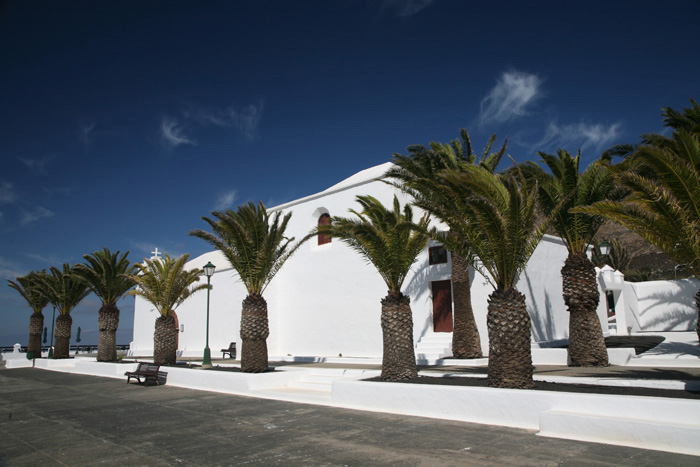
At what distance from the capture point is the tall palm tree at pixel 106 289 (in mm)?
21297

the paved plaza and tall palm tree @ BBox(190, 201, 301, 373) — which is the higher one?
tall palm tree @ BBox(190, 201, 301, 373)

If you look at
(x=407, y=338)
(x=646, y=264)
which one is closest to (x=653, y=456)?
(x=407, y=338)

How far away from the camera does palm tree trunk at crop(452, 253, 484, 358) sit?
14909mm

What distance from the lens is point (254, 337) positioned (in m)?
14.0

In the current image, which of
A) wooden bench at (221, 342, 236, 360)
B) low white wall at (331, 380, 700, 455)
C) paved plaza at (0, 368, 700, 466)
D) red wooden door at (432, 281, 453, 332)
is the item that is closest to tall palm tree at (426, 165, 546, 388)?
low white wall at (331, 380, 700, 455)

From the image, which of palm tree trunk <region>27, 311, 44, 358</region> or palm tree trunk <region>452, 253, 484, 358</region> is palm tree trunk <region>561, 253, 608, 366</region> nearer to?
palm tree trunk <region>452, 253, 484, 358</region>

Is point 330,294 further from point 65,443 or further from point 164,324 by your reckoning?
point 65,443

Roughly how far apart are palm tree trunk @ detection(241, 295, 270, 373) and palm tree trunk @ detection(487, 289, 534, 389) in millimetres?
7350

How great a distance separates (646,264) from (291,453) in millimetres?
49507

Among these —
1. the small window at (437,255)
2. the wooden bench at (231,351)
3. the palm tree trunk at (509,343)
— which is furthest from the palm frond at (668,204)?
the wooden bench at (231,351)

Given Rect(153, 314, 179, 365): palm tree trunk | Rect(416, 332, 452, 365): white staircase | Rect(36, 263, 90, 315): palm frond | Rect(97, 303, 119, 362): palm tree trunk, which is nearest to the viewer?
Rect(416, 332, 452, 365): white staircase

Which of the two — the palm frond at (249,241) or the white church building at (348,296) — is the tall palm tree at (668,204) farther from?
the palm frond at (249,241)

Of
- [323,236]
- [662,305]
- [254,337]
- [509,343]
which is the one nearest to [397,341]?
[509,343]

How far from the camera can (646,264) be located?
45688 millimetres
